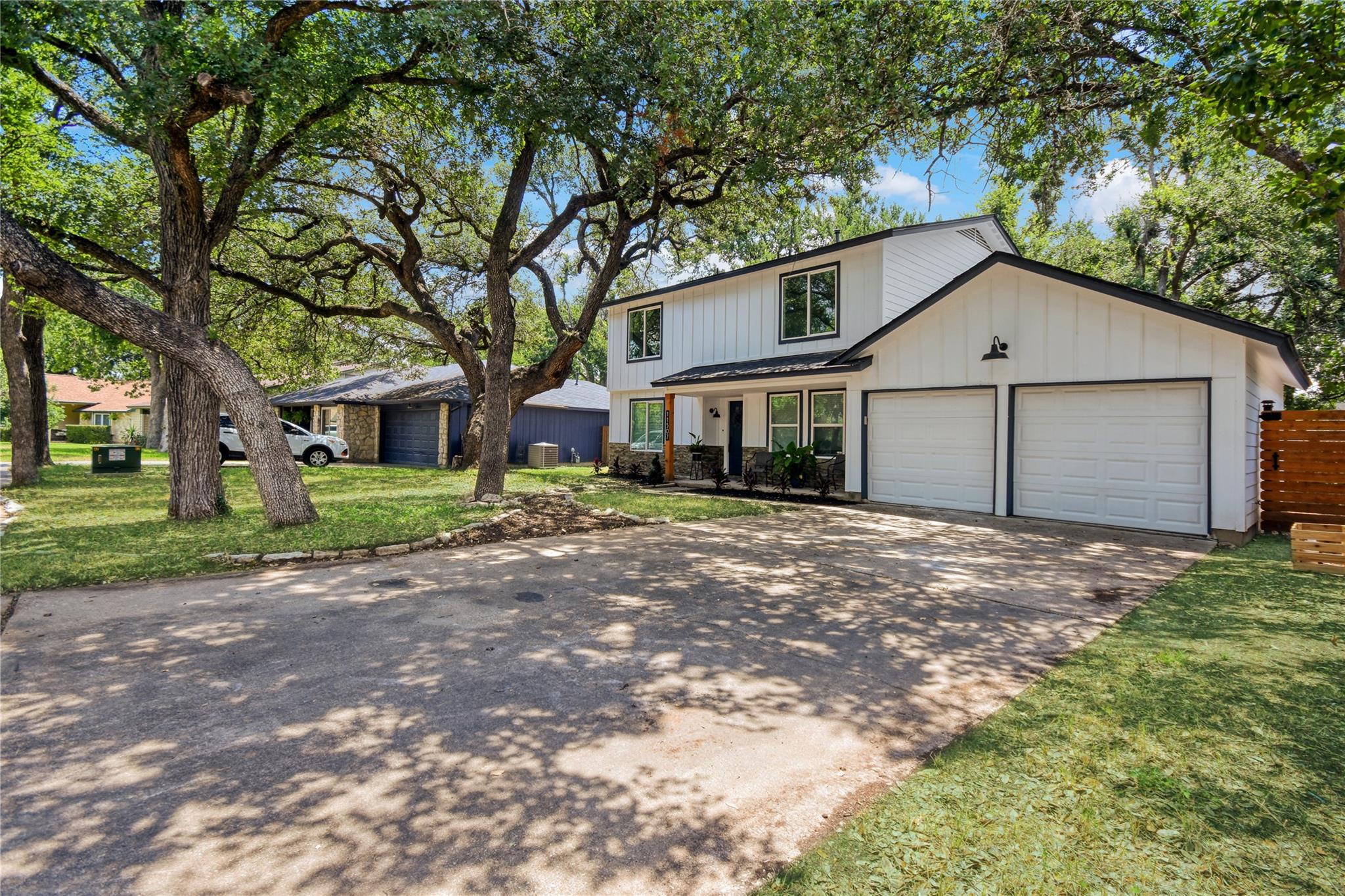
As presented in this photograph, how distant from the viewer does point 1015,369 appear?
10.3m

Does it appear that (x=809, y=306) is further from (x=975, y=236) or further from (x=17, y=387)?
(x=17, y=387)

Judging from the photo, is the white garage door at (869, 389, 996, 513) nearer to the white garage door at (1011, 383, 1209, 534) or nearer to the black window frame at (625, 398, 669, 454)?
the white garage door at (1011, 383, 1209, 534)

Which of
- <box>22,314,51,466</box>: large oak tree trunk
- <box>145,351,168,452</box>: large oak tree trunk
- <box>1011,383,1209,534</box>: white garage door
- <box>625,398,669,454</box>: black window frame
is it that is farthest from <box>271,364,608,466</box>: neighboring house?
<box>1011,383,1209,534</box>: white garage door

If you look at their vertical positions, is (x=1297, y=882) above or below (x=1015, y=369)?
below

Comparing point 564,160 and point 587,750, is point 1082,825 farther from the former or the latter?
point 564,160

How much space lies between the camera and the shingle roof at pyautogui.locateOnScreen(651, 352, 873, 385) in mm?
12383

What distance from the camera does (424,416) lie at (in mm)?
24625

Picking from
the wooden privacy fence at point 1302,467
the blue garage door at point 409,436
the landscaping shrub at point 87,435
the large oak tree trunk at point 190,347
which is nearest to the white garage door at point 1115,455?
the wooden privacy fence at point 1302,467

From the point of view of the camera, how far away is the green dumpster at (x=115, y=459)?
Result: 16391 mm

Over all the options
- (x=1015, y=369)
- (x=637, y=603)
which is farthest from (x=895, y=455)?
(x=637, y=603)

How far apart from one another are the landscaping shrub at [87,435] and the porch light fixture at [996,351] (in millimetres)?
49133

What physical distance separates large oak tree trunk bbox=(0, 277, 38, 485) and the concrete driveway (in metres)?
11.1

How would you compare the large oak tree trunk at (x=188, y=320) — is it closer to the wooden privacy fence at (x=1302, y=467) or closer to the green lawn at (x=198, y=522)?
the green lawn at (x=198, y=522)

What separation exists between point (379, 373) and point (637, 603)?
27.5 metres
